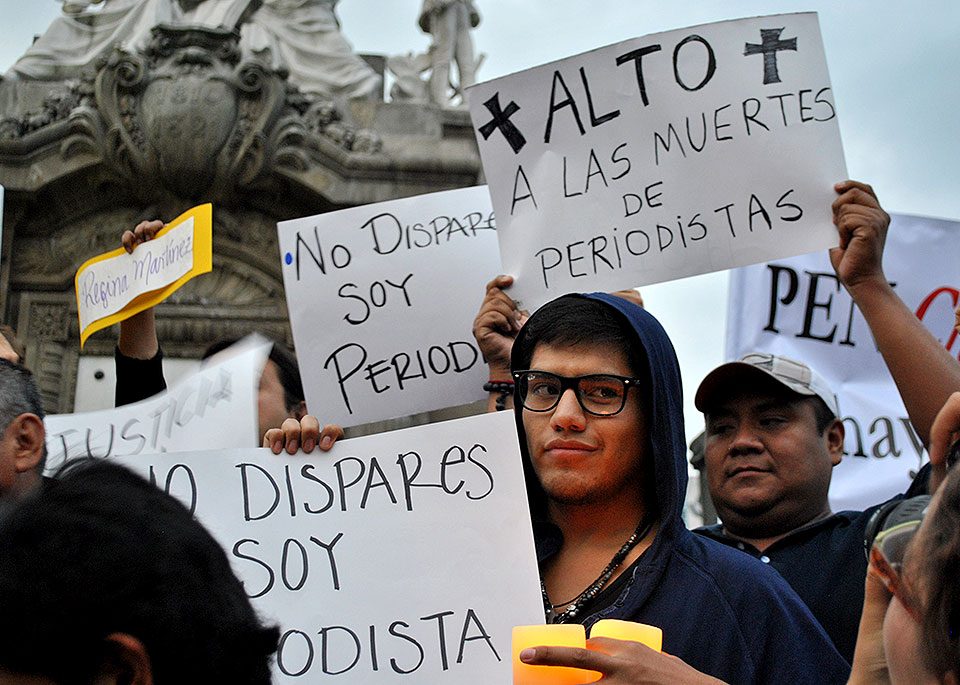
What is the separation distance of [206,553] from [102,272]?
2431 mm

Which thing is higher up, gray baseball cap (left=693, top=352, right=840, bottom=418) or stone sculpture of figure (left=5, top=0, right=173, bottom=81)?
stone sculpture of figure (left=5, top=0, right=173, bottom=81)

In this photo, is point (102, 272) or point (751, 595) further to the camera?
point (102, 272)

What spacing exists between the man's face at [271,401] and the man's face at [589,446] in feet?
4.02

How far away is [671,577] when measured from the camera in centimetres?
211

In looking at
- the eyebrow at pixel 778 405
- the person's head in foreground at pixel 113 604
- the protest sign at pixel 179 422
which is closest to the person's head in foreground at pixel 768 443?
the eyebrow at pixel 778 405

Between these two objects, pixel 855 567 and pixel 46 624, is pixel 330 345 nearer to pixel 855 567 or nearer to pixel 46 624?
pixel 855 567

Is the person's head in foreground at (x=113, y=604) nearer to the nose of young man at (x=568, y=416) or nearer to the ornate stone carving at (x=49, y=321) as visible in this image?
the nose of young man at (x=568, y=416)

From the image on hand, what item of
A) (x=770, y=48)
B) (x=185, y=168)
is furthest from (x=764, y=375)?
(x=185, y=168)

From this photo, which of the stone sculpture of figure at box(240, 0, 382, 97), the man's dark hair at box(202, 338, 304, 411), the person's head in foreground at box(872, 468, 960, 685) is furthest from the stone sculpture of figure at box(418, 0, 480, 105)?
the person's head in foreground at box(872, 468, 960, 685)

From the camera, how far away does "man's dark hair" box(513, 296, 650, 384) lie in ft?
7.53

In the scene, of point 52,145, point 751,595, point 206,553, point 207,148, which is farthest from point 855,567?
point 52,145

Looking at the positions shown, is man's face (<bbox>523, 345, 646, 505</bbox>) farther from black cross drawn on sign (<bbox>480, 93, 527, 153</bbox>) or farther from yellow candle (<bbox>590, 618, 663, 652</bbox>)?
black cross drawn on sign (<bbox>480, 93, 527, 153</bbox>)

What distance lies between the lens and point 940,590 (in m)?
1.24

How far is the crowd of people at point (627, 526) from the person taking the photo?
1.21 metres
